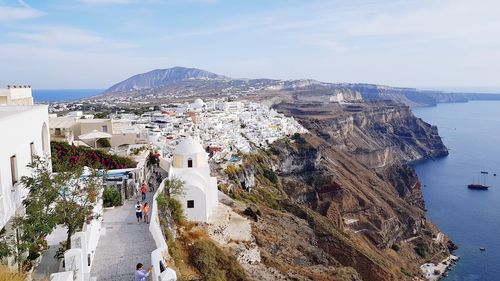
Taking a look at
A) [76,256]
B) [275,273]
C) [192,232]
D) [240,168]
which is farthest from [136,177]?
[240,168]

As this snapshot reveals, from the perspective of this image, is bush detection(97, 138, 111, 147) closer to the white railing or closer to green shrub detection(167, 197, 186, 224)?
green shrub detection(167, 197, 186, 224)

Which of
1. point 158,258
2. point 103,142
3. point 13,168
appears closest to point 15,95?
point 103,142

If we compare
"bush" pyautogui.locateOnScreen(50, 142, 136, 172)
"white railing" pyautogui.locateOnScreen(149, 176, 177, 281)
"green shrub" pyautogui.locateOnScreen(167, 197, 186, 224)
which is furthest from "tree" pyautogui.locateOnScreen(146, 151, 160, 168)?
"white railing" pyautogui.locateOnScreen(149, 176, 177, 281)

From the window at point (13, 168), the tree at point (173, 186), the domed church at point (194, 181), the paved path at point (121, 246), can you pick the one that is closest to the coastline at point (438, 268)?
the domed church at point (194, 181)

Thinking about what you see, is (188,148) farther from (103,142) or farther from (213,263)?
(103,142)

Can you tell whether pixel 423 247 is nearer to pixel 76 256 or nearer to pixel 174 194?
pixel 174 194

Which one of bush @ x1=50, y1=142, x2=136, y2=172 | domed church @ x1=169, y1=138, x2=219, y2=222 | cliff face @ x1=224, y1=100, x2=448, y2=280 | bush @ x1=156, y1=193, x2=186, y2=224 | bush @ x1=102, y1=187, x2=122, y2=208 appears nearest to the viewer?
bush @ x1=102, y1=187, x2=122, y2=208

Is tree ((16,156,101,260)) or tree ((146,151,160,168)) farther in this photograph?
tree ((146,151,160,168))
